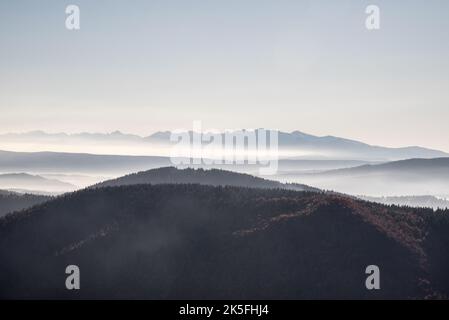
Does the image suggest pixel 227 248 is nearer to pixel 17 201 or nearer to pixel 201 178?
pixel 201 178

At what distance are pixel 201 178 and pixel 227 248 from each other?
6044cm

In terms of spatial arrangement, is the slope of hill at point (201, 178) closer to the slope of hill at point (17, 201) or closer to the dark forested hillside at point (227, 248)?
the slope of hill at point (17, 201)

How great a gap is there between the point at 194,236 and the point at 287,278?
1157 centimetres

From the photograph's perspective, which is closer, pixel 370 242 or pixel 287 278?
pixel 287 278

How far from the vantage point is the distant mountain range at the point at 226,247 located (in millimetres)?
42312

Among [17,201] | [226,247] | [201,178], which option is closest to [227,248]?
[226,247]

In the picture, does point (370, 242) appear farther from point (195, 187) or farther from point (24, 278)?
point (24, 278)

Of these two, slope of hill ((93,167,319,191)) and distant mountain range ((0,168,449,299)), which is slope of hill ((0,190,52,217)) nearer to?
slope of hill ((93,167,319,191))

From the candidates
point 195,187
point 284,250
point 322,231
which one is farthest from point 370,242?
point 195,187

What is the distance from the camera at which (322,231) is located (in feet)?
159

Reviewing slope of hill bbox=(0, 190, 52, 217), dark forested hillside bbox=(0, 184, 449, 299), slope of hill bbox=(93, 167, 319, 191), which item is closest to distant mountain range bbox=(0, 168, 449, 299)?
dark forested hillside bbox=(0, 184, 449, 299)

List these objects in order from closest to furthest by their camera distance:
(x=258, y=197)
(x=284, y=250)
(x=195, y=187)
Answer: (x=284, y=250)
(x=258, y=197)
(x=195, y=187)

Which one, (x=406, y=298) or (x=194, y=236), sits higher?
(x=194, y=236)

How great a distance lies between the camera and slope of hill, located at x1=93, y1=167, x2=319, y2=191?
106 meters
